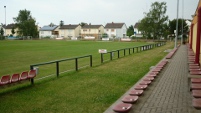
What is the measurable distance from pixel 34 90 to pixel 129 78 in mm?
4608

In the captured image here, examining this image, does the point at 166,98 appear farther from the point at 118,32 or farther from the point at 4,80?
the point at 118,32

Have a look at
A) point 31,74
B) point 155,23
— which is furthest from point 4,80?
point 155,23

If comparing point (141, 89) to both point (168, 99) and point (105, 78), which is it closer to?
point (168, 99)

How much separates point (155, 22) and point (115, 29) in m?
31.4

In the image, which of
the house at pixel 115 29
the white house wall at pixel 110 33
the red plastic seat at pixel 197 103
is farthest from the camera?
the white house wall at pixel 110 33

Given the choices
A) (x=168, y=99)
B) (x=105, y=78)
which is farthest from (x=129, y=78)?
(x=168, y=99)

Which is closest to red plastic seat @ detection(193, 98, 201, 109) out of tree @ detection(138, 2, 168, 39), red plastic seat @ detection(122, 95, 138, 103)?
red plastic seat @ detection(122, 95, 138, 103)

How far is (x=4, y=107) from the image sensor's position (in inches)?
263

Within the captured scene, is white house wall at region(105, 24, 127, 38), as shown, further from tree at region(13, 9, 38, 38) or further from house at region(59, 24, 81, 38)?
tree at region(13, 9, 38, 38)

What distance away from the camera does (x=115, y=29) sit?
339ft

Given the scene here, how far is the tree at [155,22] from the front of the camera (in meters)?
73.4

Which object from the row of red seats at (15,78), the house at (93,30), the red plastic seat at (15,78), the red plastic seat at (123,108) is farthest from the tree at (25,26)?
the red plastic seat at (123,108)

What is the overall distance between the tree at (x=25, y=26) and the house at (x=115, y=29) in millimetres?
33273

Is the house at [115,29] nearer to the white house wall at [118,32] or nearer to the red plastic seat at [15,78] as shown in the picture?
the white house wall at [118,32]
